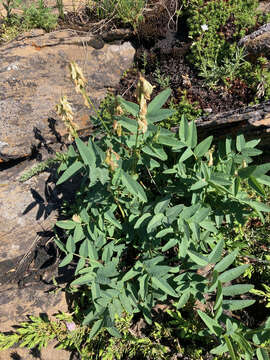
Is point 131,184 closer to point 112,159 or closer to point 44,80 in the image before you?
point 112,159

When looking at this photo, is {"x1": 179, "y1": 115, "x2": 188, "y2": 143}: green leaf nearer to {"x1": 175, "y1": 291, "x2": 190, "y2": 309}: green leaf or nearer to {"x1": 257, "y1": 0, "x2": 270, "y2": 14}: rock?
{"x1": 175, "y1": 291, "x2": 190, "y2": 309}: green leaf

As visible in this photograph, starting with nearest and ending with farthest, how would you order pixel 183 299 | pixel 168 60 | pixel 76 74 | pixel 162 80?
pixel 76 74 < pixel 183 299 < pixel 162 80 < pixel 168 60

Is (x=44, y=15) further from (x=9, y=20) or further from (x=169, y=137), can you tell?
(x=169, y=137)

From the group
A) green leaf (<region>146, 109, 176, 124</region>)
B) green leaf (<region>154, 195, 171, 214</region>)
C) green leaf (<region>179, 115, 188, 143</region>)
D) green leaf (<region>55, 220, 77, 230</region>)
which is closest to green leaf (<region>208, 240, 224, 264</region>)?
green leaf (<region>154, 195, 171, 214</region>)

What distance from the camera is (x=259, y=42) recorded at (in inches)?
132

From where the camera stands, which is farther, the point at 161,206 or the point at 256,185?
the point at 161,206

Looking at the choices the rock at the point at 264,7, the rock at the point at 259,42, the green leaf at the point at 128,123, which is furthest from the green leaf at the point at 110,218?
the rock at the point at 264,7

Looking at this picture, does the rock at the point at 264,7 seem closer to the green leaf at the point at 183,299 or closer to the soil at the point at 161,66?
the soil at the point at 161,66

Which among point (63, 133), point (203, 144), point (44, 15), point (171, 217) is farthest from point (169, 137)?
point (44, 15)

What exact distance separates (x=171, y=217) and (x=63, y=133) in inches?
86.2

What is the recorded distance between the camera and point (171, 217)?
189cm

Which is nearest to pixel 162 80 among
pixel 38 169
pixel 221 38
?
pixel 221 38

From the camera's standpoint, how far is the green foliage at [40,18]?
165 inches

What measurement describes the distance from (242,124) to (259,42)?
4.20 feet
